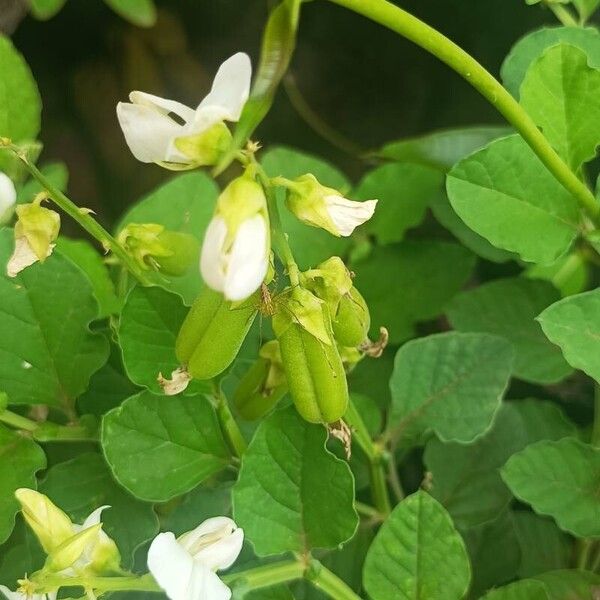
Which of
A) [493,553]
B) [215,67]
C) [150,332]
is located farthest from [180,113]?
[215,67]

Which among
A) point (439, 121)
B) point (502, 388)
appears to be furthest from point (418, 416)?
point (439, 121)

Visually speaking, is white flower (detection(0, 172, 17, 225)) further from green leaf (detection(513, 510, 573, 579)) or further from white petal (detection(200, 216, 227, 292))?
green leaf (detection(513, 510, 573, 579))

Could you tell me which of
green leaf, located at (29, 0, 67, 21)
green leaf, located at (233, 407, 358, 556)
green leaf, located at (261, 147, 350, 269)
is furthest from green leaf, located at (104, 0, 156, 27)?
green leaf, located at (233, 407, 358, 556)

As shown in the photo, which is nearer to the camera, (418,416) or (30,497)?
(30,497)

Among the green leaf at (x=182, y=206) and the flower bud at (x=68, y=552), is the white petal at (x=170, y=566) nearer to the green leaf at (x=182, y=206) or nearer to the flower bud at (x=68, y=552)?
the flower bud at (x=68, y=552)

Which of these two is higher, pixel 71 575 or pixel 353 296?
pixel 353 296

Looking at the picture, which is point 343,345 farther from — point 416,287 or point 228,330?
point 416,287

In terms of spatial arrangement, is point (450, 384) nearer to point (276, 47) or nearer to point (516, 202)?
point (516, 202)
